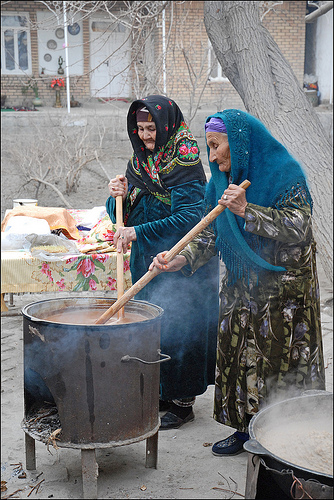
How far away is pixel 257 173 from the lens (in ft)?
9.52

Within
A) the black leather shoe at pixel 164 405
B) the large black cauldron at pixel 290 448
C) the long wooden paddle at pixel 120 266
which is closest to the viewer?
the large black cauldron at pixel 290 448

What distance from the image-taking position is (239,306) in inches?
124

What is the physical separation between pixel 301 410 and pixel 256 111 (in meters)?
4.09

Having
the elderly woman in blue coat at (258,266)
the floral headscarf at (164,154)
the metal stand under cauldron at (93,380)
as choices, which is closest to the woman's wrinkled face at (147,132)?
the floral headscarf at (164,154)

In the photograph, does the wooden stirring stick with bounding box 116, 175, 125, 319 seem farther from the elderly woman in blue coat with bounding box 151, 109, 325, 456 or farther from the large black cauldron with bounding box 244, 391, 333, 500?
the large black cauldron with bounding box 244, 391, 333, 500

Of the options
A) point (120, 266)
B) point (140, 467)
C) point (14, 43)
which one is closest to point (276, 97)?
point (120, 266)

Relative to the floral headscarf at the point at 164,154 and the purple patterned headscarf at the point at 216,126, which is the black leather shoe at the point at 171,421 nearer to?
the floral headscarf at the point at 164,154

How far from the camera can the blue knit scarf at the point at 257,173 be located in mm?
2826

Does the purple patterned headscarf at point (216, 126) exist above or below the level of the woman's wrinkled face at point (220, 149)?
above

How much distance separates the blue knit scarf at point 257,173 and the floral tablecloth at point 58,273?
256 centimetres

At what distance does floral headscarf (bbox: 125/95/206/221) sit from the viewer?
3510 mm

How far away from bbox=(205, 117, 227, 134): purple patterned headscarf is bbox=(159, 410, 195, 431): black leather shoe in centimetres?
207

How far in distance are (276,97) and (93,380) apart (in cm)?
415

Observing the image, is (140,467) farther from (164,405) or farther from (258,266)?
(258,266)
